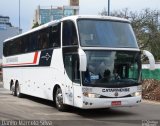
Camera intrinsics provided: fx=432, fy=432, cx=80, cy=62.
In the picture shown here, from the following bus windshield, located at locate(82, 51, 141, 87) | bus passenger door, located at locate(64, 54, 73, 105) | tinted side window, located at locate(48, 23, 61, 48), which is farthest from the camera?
tinted side window, located at locate(48, 23, 61, 48)

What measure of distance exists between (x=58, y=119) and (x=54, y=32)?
4621mm

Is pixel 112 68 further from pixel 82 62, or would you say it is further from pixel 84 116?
pixel 84 116

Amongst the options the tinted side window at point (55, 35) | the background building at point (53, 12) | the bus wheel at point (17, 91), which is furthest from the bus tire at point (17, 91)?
the background building at point (53, 12)

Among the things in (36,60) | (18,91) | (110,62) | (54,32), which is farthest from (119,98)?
(18,91)

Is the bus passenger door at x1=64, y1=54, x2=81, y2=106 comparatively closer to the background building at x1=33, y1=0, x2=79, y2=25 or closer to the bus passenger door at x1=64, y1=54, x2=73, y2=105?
the bus passenger door at x1=64, y1=54, x2=73, y2=105

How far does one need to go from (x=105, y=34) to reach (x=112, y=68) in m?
1.31

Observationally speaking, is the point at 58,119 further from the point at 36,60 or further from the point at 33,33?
the point at 33,33

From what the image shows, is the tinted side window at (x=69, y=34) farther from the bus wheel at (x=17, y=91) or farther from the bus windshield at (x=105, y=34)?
the bus wheel at (x=17, y=91)

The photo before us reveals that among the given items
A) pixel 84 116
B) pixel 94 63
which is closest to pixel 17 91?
pixel 84 116

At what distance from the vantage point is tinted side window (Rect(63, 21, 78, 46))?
15.6 meters

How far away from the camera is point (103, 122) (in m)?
14.1

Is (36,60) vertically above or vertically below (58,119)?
above

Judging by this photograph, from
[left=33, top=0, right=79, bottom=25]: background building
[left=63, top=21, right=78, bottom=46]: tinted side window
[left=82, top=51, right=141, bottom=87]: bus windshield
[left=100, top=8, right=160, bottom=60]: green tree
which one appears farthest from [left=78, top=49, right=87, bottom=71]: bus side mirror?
[left=33, top=0, right=79, bottom=25]: background building

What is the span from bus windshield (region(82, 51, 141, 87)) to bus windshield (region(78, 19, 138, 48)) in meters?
0.35
